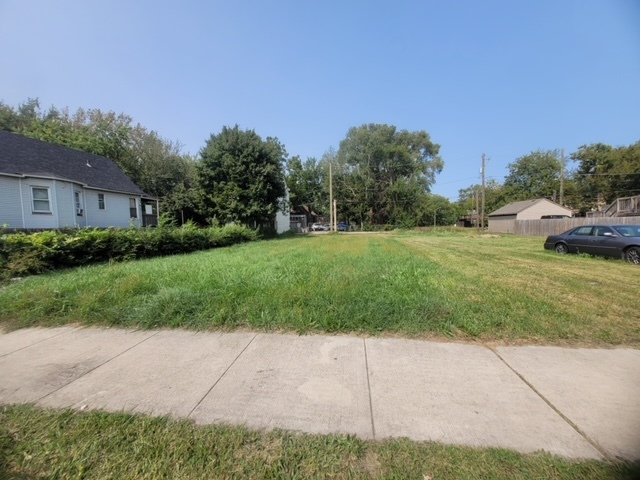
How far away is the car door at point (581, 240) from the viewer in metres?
11.5

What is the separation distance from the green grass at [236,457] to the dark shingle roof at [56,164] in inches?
788

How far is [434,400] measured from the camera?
2.58m

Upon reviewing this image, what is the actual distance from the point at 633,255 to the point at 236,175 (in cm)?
2155

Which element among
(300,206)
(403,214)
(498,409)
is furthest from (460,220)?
(498,409)

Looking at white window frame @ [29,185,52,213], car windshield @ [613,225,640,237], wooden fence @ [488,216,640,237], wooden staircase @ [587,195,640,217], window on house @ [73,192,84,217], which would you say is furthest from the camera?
wooden staircase @ [587,195,640,217]

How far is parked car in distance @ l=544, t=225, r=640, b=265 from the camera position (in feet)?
32.6

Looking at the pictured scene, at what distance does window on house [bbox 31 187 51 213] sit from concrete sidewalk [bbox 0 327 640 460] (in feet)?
57.5

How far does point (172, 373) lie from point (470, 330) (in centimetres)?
366

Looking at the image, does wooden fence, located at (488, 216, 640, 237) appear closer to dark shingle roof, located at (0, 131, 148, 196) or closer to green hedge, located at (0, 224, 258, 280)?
green hedge, located at (0, 224, 258, 280)

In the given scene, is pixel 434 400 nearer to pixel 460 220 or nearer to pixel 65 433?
pixel 65 433

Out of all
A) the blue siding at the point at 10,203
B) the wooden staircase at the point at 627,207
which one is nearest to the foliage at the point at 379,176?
the wooden staircase at the point at 627,207

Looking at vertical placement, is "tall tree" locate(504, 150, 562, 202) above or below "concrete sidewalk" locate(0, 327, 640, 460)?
above

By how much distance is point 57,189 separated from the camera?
17234mm

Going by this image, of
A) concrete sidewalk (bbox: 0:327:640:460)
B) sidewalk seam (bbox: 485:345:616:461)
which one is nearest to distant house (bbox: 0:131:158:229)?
concrete sidewalk (bbox: 0:327:640:460)
